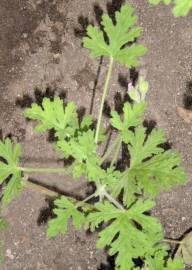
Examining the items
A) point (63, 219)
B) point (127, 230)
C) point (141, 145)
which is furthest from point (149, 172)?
point (63, 219)

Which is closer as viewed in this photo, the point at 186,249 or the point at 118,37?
the point at 118,37

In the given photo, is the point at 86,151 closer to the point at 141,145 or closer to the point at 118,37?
the point at 141,145

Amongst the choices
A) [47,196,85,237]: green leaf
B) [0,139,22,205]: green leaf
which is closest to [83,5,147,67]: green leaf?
[0,139,22,205]: green leaf

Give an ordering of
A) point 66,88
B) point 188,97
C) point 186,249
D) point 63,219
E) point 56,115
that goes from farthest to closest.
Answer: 1. point 66,88
2. point 188,97
3. point 186,249
4. point 56,115
5. point 63,219

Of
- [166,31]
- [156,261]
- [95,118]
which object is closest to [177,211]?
[156,261]

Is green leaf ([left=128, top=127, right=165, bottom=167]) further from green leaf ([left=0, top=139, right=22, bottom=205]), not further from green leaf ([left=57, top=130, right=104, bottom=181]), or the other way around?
green leaf ([left=0, top=139, right=22, bottom=205])

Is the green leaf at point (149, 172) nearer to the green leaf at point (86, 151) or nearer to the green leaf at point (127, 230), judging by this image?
the green leaf at point (127, 230)

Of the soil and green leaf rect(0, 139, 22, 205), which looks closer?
green leaf rect(0, 139, 22, 205)

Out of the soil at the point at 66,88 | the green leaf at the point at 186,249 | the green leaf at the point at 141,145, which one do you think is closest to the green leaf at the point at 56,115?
the green leaf at the point at 141,145

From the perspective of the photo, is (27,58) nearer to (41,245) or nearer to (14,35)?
(14,35)
